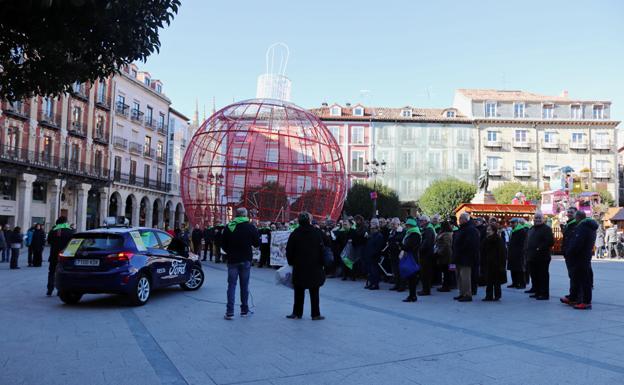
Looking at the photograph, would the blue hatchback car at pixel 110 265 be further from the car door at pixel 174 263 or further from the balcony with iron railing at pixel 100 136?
the balcony with iron railing at pixel 100 136

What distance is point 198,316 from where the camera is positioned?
8156mm

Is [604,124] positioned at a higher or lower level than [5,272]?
higher

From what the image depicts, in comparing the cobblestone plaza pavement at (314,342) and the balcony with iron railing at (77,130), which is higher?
the balcony with iron railing at (77,130)

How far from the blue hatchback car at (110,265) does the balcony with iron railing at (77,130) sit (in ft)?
110

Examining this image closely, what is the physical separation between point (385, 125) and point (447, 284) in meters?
46.5

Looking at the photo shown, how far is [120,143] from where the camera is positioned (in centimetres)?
4609

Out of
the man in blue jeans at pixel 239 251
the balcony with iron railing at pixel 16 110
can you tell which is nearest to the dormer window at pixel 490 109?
the balcony with iron railing at pixel 16 110

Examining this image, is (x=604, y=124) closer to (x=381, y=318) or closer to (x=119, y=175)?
(x=119, y=175)

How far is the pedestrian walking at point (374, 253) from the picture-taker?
11.7 meters

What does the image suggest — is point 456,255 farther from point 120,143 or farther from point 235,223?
point 120,143

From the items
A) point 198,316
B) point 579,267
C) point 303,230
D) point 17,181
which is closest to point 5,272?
point 198,316

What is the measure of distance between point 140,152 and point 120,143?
144 inches

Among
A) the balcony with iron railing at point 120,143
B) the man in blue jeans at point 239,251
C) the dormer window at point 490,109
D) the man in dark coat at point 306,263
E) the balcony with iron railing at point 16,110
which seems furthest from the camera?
the dormer window at point 490,109

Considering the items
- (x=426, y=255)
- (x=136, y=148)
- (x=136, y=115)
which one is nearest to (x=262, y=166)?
(x=426, y=255)
